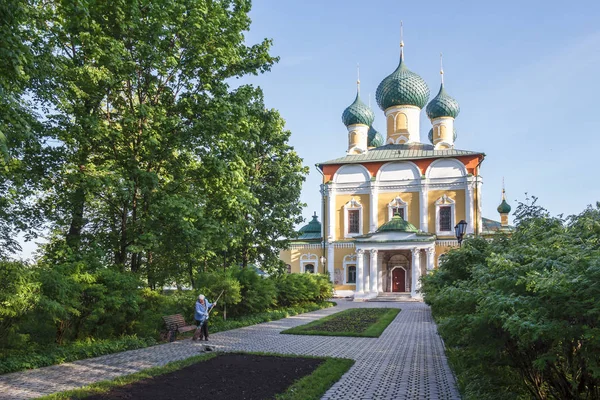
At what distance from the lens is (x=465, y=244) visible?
38.5 ft

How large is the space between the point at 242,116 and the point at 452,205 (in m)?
25.9

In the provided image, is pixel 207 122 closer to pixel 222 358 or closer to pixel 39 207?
pixel 39 207

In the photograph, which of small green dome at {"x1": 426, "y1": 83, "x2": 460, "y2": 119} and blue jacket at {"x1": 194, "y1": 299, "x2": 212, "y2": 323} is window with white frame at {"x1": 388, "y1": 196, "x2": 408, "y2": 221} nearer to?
small green dome at {"x1": 426, "y1": 83, "x2": 460, "y2": 119}

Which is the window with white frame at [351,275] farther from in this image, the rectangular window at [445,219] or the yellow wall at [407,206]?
the rectangular window at [445,219]

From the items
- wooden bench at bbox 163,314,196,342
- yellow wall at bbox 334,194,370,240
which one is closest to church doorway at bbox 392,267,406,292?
yellow wall at bbox 334,194,370,240

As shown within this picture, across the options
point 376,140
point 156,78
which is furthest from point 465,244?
point 376,140

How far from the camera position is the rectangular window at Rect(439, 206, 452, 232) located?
36.0 metres

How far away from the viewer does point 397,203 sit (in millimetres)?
37312

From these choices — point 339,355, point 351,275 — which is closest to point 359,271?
point 351,275

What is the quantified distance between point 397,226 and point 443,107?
1238 cm

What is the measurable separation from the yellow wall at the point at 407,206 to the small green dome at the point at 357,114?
7746mm

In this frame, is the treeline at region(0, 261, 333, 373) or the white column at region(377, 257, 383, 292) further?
the white column at region(377, 257, 383, 292)

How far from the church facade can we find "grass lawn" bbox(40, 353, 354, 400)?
81.9ft

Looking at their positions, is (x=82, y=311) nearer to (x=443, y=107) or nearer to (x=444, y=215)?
(x=444, y=215)
